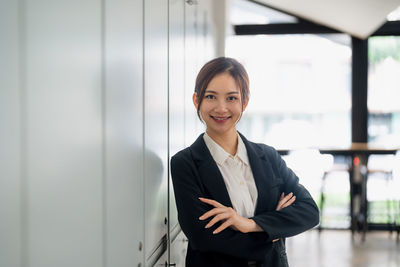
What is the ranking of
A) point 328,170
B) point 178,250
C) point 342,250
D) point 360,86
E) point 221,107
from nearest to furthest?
point 221,107, point 178,250, point 342,250, point 328,170, point 360,86

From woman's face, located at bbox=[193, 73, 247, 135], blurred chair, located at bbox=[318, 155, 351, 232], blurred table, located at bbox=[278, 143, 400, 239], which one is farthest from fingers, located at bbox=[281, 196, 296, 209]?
blurred chair, located at bbox=[318, 155, 351, 232]

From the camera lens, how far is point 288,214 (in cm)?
165

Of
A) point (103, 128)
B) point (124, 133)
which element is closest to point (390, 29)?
point (124, 133)

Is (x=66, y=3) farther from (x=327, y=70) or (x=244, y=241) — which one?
(x=327, y=70)

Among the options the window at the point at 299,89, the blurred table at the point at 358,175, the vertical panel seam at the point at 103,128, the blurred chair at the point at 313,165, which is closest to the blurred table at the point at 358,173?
the blurred table at the point at 358,175

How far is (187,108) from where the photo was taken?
7.52ft

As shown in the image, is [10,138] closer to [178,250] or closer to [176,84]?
[176,84]

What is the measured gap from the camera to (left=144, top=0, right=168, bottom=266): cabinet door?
139 centimetres

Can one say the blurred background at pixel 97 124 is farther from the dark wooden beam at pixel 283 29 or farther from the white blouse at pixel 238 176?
the dark wooden beam at pixel 283 29

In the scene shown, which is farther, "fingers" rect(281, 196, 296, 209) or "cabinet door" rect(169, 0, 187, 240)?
"cabinet door" rect(169, 0, 187, 240)

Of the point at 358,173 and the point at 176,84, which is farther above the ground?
the point at 176,84

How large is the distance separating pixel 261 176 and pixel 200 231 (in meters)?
0.33

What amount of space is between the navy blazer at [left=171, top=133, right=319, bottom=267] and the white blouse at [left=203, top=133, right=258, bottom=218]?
3cm

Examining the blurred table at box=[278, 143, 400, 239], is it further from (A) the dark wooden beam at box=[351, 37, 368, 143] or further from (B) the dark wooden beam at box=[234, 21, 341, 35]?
(B) the dark wooden beam at box=[234, 21, 341, 35]
